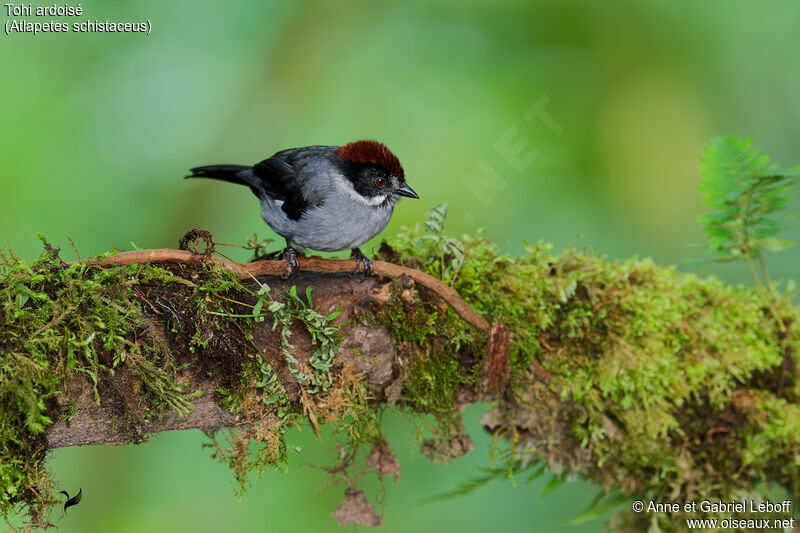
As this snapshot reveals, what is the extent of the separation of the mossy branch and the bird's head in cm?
25

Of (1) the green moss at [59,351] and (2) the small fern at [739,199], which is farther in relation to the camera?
(2) the small fern at [739,199]

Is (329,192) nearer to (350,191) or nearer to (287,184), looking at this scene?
(350,191)

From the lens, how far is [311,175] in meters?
2.54

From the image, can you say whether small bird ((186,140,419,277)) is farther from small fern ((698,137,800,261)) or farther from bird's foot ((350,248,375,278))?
small fern ((698,137,800,261))

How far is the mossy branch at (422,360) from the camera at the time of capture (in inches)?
65.7

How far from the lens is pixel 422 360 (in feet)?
7.20

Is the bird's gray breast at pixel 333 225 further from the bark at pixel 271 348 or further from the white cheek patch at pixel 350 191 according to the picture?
the bark at pixel 271 348

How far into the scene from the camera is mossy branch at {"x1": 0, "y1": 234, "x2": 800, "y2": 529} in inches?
65.7

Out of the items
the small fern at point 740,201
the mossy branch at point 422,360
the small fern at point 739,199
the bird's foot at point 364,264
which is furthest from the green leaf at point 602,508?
the bird's foot at point 364,264

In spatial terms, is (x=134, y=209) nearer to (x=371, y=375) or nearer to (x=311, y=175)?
(x=311, y=175)

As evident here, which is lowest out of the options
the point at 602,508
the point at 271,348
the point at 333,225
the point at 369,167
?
the point at 602,508

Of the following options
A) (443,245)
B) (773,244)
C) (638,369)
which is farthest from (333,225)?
(773,244)

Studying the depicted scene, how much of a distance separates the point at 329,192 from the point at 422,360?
0.78m

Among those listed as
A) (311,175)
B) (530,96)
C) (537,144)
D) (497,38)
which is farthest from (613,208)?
(311,175)
